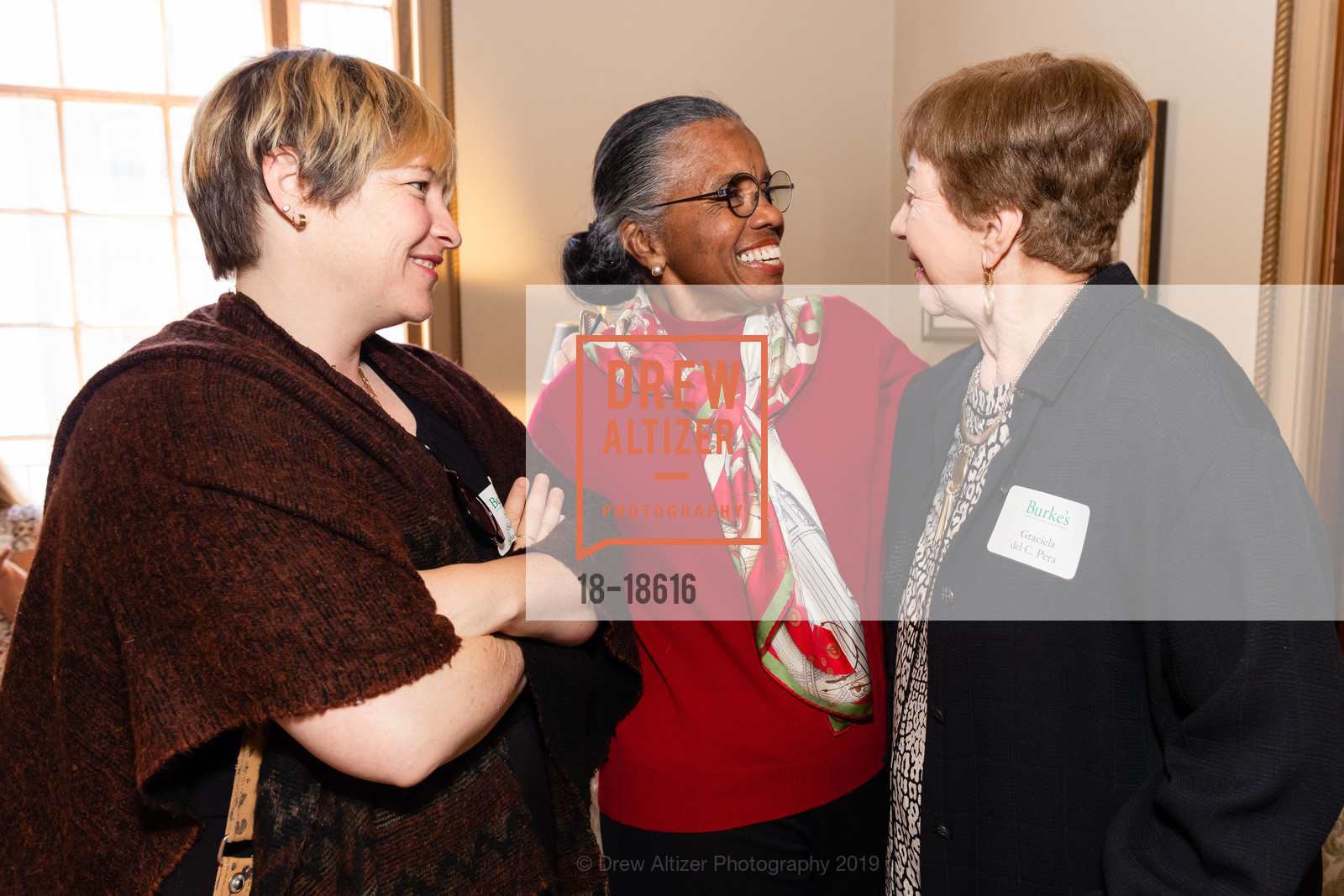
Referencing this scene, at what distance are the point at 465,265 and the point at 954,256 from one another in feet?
9.37

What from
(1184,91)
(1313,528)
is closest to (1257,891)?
(1313,528)

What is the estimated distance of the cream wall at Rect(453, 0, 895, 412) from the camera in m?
3.67

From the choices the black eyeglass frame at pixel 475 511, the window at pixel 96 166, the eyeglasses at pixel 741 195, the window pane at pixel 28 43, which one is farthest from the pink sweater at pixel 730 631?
the window pane at pixel 28 43

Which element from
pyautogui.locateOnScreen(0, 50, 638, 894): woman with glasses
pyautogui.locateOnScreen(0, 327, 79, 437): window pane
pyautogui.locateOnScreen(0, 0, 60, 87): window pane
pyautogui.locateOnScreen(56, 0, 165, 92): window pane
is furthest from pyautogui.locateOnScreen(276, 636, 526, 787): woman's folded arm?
pyautogui.locateOnScreen(0, 0, 60, 87): window pane

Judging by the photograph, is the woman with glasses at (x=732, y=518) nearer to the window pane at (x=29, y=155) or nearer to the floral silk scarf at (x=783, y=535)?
the floral silk scarf at (x=783, y=535)

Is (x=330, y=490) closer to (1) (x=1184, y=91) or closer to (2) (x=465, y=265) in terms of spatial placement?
(1) (x=1184, y=91)

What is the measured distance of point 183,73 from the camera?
3.70 meters

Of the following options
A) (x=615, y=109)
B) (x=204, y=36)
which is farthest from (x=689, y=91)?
(x=204, y=36)

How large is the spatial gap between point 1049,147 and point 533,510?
84 cm

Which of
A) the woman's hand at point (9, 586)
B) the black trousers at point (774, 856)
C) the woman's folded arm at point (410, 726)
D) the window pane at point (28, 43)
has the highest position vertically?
the window pane at point (28, 43)

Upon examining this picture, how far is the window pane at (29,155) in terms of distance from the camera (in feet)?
11.6

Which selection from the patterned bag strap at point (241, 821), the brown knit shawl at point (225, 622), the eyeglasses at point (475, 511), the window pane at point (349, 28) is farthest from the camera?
the window pane at point (349, 28)

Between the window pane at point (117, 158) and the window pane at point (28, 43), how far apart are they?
0.50 feet

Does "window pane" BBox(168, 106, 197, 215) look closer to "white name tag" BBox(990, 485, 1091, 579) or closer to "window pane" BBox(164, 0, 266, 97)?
"window pane" BBox(164, 0, 266, 97)
